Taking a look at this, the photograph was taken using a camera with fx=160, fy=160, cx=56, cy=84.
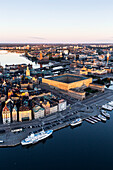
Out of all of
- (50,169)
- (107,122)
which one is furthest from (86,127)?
(50,169)

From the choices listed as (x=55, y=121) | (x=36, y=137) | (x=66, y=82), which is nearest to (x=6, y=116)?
(x=36, y=137)

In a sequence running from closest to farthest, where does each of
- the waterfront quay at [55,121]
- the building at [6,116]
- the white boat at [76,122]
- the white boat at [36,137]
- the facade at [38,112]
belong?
1. the white boat at [36,137]
2. the waterfront quay at [55,121]
3. the building at [6,116]
4. the white boat at [76,122]
5. the facade at [38,112]

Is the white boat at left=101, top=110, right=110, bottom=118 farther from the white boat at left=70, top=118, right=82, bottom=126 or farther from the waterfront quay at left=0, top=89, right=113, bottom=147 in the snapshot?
→ the white boat at left=70, top=118, right=82, bottom=126

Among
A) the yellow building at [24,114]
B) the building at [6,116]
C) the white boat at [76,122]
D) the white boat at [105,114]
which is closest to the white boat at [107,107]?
the white boat at [105,114]

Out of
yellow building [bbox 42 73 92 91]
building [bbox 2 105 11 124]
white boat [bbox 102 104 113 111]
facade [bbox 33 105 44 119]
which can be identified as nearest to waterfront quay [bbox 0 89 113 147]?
facade [bbox 33 105 44 119]

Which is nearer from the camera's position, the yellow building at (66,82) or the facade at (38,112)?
the facade at (38,112)

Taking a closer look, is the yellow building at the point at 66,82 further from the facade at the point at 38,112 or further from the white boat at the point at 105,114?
the facade at the point at 38,112
